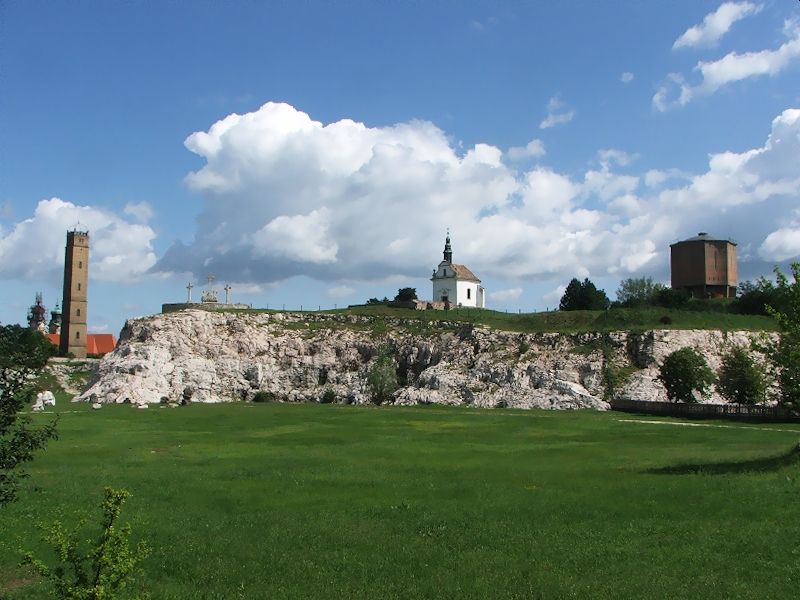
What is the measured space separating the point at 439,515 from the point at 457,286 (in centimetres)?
12074

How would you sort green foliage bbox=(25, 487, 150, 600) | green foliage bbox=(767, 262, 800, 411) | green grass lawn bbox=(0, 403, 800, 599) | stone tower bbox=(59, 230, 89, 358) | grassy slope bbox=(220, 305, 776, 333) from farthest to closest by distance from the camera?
stone tower bbox=(59, 230, 89, 358), grassy slope bbox=(220, 305, 776, 333), green foliage bbox=(767, 262, 800, 411), green grass lawn bbox=(0, 403, 800, 599), green foliage bbox=(25, 487, 150, 600)

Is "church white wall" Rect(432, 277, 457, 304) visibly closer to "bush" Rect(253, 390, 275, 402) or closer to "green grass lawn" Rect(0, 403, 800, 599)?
"bush" Rect(253, 390, 275, 402)

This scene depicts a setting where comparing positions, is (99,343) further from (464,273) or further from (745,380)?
(745,380)

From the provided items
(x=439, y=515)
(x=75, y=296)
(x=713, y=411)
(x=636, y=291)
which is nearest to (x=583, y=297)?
(x=636, y=291)

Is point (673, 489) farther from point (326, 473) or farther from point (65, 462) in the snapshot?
point (65, 462)

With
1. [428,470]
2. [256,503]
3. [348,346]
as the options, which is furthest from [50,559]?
[348,346]

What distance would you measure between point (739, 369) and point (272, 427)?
1736 inches

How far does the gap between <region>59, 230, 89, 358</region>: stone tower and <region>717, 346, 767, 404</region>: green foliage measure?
106 meters

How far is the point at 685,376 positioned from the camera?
6931 centimetres

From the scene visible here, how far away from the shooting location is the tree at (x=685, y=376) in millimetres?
69250

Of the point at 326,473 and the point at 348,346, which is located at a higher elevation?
the point at 348,346

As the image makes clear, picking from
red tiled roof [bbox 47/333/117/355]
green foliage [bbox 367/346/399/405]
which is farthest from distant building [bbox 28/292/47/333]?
green foliage [bbox 367/346/399/405]

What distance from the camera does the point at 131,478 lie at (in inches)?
1125

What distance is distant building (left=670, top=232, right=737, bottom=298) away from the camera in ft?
371
